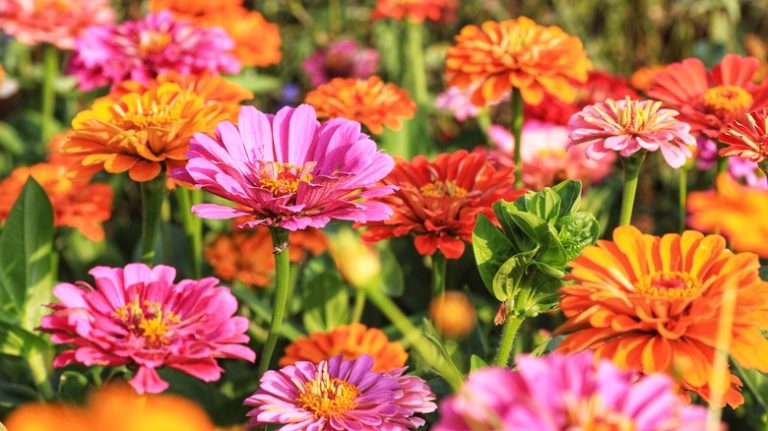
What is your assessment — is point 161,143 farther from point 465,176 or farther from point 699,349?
point 699,349

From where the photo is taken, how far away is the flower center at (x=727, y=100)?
49.7 inches

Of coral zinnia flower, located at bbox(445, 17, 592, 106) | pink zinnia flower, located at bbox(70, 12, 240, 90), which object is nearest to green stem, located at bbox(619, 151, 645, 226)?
coral zinnia flower, located at bbox(445, 17, 592, 106)

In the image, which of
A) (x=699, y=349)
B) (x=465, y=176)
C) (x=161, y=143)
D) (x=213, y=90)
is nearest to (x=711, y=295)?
(x=699, y=349)

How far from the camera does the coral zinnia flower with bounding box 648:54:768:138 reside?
4.15 feet

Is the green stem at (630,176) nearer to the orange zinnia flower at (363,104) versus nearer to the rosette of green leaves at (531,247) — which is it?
the rosette of green leaves at (531,247)

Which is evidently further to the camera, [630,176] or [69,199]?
[69,199]

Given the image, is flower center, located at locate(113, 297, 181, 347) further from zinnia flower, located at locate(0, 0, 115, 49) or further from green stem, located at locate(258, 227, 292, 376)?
zinnia flower, located at locate(0, 0, 115, 49)

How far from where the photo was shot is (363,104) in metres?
1.45

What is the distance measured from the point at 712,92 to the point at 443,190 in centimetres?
38

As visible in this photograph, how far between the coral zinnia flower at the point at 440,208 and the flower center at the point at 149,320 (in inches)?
10.8

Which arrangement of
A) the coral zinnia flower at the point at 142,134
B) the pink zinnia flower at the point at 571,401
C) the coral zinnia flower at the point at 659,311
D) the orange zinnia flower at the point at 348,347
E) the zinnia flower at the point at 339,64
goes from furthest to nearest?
the zinnia flower at the point at 339,64, the orange zinnia flower at the point at 348,347, the coral zinnia flower at the point at 142,134, the coral zinnia flower at the point at 659,311, the pink zinnia flower at the point at 571,401

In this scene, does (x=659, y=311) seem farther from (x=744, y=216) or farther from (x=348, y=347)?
(x=348, y=347)

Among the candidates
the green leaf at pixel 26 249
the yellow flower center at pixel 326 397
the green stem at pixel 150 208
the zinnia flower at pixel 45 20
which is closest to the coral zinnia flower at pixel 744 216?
the yellow flower center at pixel 326 397

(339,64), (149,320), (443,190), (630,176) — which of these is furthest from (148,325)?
(339,64)
